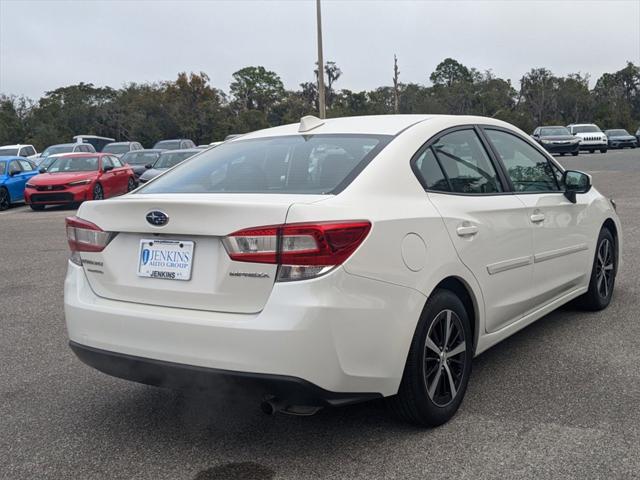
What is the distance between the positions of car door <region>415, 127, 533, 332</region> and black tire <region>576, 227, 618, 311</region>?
1405 mm

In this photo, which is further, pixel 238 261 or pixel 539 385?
pixel 539 385

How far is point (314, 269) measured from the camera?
3.00 meters

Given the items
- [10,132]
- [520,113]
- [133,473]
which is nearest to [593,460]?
[133,473]

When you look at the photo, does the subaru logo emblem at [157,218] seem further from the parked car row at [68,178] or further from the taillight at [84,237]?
the parked car row at [68,178]

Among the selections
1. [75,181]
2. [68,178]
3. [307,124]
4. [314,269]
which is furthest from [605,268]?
[68,178]

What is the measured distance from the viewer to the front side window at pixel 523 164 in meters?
4.63

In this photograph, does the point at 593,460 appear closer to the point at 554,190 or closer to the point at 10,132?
the point at 554,190

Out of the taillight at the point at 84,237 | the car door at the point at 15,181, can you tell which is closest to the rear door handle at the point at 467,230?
the taillight at the point at 84,237

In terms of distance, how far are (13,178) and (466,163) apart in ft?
58.8

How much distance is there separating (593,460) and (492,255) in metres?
1.23

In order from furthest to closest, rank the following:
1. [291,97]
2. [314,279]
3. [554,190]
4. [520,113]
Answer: [291,97], [520,113], [554,190], [314,279]

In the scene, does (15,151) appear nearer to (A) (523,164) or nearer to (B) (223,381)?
(A) (523,164)

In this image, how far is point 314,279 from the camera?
2986 millimetres

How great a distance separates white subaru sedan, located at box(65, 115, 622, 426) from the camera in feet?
9.91
